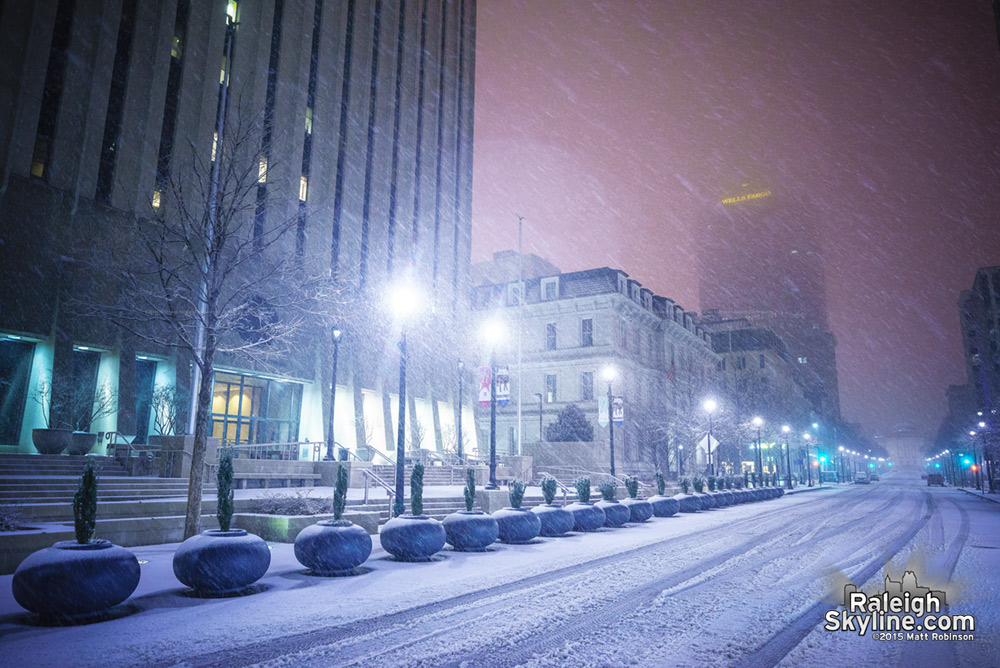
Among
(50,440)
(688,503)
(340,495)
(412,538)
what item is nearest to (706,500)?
(688,503)

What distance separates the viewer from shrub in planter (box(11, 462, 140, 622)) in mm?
7367

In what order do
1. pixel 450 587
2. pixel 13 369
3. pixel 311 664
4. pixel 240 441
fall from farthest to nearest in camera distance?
1. pixel 240 441
2. pixel 13 369
3. pixel 450 587
4. pixel 311 664

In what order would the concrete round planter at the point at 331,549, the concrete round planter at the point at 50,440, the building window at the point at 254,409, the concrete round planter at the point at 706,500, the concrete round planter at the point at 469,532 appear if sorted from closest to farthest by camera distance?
the concrete round planter at the point at 331,549 < the concrete round planter at the point at 469,532 < the concrete round planter at the point at 50,440 < the concrete round planter at the point at 706,500 < the building window at the point at 254,409

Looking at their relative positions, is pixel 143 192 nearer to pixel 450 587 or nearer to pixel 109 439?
pixel 109 439

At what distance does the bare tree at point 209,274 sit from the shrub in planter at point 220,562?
146 inches

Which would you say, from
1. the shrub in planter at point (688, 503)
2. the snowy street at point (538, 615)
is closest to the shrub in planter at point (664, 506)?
the shrub in planter at point (688, 503)

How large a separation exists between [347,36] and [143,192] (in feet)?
75.8

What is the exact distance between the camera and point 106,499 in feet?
50.8

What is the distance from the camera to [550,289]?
179ft

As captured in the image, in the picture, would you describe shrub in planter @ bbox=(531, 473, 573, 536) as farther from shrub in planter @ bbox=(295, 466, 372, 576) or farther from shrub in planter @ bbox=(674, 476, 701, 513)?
shrub in planter @ bbox=(674, 476, 701, 513)

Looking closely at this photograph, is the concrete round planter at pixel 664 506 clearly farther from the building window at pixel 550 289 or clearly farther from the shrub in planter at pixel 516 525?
the building window at pixel 550 289

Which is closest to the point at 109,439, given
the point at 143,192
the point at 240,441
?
the point at 240,441

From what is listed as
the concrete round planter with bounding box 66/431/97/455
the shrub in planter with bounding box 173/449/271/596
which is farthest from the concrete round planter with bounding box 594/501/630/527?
the concrete round planter with bounding box 66/431/97/455

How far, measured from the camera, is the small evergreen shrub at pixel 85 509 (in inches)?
327
